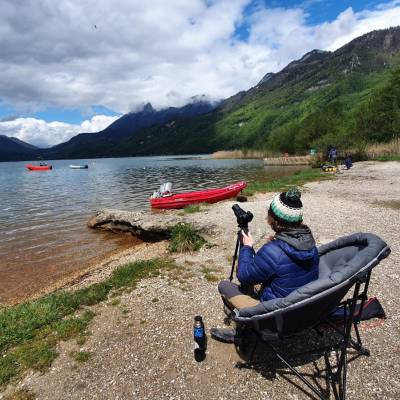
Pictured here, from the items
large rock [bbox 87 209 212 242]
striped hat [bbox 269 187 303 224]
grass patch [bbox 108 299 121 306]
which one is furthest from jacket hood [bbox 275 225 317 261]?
large rock [bbox 87 209 212 242]

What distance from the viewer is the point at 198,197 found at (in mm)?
29031

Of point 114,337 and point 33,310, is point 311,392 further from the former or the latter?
point 33,310

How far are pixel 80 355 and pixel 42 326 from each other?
1.83 m

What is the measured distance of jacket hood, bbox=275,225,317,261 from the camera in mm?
4645

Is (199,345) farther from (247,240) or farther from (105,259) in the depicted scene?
(105,259)

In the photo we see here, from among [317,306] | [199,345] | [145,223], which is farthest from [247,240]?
[145,223]

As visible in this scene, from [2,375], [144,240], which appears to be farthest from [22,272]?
[2,375]

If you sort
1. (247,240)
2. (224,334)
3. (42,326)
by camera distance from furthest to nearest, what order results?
(42,326) → (224,334) → (247,240)

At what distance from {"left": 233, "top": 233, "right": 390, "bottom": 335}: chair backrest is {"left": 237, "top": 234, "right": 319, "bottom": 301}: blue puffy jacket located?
14.8 inches

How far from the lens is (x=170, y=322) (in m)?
7.32

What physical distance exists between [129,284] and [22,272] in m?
9.41

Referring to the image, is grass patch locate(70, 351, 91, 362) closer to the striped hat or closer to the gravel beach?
the gravel beach

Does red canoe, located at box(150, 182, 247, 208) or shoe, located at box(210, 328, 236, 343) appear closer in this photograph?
shoe, located at box(210, 328, 236, 343)

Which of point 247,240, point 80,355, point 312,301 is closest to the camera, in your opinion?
point 312,301
